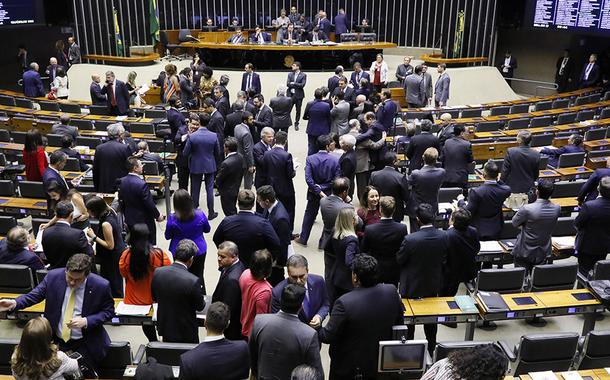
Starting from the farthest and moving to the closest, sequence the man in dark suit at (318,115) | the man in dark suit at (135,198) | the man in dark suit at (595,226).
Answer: the man in dark suit at (318,115)
the man in dark suit at (135,198)
the man in dark suit at (595,226)

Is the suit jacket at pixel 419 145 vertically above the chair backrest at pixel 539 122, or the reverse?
the suit jacket at pixel 419 145

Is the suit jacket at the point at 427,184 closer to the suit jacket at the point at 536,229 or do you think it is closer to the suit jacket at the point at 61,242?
the suit jacket at the point at 536,229

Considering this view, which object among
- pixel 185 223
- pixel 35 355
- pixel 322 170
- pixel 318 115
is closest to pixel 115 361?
pixel 35 355

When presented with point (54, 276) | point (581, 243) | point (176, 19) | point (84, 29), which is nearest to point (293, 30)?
point (176, 19)

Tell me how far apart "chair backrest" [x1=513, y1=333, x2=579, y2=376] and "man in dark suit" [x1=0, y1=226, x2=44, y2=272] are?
411cm

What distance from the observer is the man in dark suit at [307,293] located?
3828mm

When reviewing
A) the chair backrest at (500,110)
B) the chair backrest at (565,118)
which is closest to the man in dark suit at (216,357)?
the chair backrest at (565,118)

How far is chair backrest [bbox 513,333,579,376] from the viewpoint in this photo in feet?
13.4

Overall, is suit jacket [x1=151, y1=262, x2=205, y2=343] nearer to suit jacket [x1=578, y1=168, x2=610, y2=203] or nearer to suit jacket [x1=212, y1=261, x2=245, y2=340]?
suit jacket [x1=212, y1=261, x2=245, y2=340]

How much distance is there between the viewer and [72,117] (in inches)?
437

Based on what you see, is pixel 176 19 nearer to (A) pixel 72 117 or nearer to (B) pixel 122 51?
(B) pixel 122 51

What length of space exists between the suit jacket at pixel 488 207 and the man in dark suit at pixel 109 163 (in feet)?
13.5

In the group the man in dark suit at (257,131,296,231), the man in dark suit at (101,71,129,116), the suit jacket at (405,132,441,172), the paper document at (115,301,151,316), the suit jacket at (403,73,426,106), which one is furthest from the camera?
the suit jacket at (403,73,426,106)

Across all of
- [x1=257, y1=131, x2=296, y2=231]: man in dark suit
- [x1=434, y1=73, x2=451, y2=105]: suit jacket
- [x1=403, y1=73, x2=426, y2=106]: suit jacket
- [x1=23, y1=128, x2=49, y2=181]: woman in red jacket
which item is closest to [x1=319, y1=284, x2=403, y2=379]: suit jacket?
[x1=257, y1=131, x2=296, y2=231]: man in dark suit
